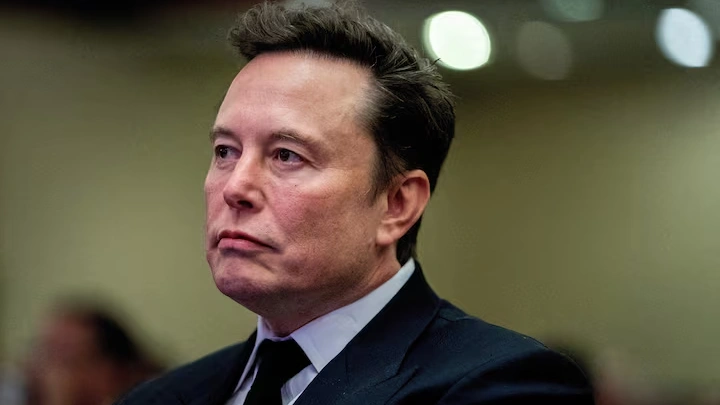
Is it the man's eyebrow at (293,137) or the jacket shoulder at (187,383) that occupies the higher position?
the man's eyebrow at (293,137)

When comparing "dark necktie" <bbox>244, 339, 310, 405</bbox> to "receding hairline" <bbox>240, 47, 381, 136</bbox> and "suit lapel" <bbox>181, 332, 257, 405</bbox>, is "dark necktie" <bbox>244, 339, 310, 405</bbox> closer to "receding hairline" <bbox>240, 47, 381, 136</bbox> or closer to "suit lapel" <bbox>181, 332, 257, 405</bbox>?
"suit lapel" <bbox>181, 332, 257, 405</bbox>

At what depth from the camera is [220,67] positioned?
4.89m

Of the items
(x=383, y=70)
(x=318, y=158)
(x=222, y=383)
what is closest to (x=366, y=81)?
(x=383, y=70)

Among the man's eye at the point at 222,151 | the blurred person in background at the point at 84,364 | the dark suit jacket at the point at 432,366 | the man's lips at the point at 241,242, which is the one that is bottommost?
the blurred person in background at the point at 84,364

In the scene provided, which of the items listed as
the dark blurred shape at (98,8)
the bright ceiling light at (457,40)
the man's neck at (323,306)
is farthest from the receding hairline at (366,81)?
the dark blurred shape at (98,8)

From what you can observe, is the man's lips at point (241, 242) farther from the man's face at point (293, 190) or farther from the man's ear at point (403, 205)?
the man's ear at point (403, 205)

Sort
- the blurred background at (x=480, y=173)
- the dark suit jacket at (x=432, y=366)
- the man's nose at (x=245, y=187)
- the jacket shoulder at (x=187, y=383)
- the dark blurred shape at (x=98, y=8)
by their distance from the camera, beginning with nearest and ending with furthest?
the dark suit jacket at (x=432, y=366)
the man's nose at (x=245, y=187)
the jacket shoulder at (x=187, y=383)
the blurred background at (x=480, y=173)
the dark blurred shape at (x=98, y=8)

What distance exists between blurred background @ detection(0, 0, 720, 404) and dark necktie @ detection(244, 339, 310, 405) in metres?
2.27

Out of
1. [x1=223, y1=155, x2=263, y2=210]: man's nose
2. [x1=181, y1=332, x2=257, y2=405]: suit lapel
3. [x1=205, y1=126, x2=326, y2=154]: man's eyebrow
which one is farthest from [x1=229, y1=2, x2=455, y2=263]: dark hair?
[x1=181, y1=332, x2=257, y2=405]: suit lapel

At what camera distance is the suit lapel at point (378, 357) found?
159cm

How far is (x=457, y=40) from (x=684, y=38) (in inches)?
35.9

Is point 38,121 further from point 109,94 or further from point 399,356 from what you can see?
point 399,356

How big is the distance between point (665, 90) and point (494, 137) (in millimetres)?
760

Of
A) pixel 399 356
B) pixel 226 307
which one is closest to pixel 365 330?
pixel 399 356
